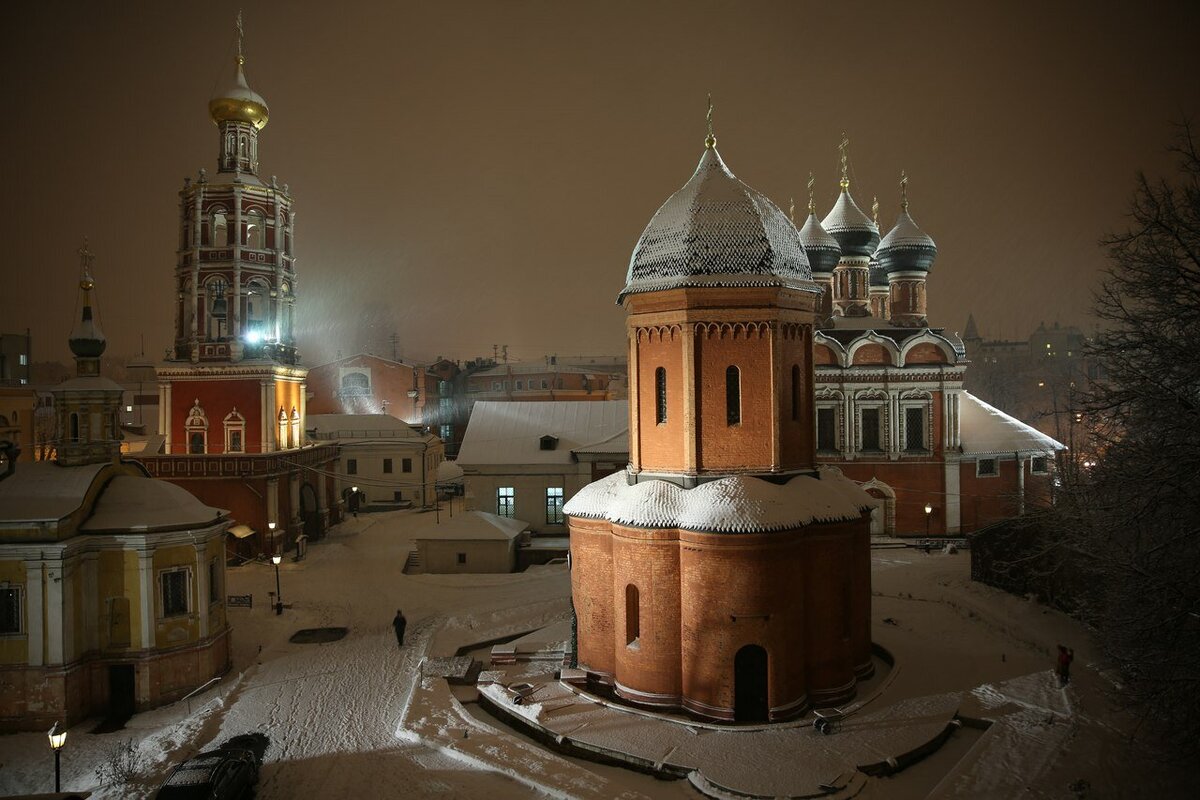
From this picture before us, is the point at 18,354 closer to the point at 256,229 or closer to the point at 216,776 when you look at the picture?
the point at 256,229

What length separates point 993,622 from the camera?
71.5ft

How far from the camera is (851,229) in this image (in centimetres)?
3694

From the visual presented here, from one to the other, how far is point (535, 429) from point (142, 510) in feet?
63.5

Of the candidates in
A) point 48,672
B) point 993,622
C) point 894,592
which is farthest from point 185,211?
point 993,622

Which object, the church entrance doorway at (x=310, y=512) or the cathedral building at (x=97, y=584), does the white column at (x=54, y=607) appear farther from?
the church entrance doorway at (x=310, y=512)

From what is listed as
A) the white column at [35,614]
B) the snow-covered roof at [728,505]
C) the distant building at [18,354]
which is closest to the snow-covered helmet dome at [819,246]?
the snow-covered roof at [728,505]

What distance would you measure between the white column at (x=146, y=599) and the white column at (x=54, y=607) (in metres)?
1.50

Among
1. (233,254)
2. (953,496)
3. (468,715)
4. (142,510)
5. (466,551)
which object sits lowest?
(468,715)

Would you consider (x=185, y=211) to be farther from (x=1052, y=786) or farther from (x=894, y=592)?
(x=1052, y=786)

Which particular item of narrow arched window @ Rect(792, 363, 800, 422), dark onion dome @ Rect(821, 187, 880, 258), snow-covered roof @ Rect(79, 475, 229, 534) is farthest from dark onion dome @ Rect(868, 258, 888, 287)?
snow-covered roof @ Rect(79, 475, 229, 534)

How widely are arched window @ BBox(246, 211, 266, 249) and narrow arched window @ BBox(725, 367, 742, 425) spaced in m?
24.6

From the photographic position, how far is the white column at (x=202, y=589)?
18.7 m

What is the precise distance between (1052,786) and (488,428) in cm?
2702

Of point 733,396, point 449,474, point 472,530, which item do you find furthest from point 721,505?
point 449,474
